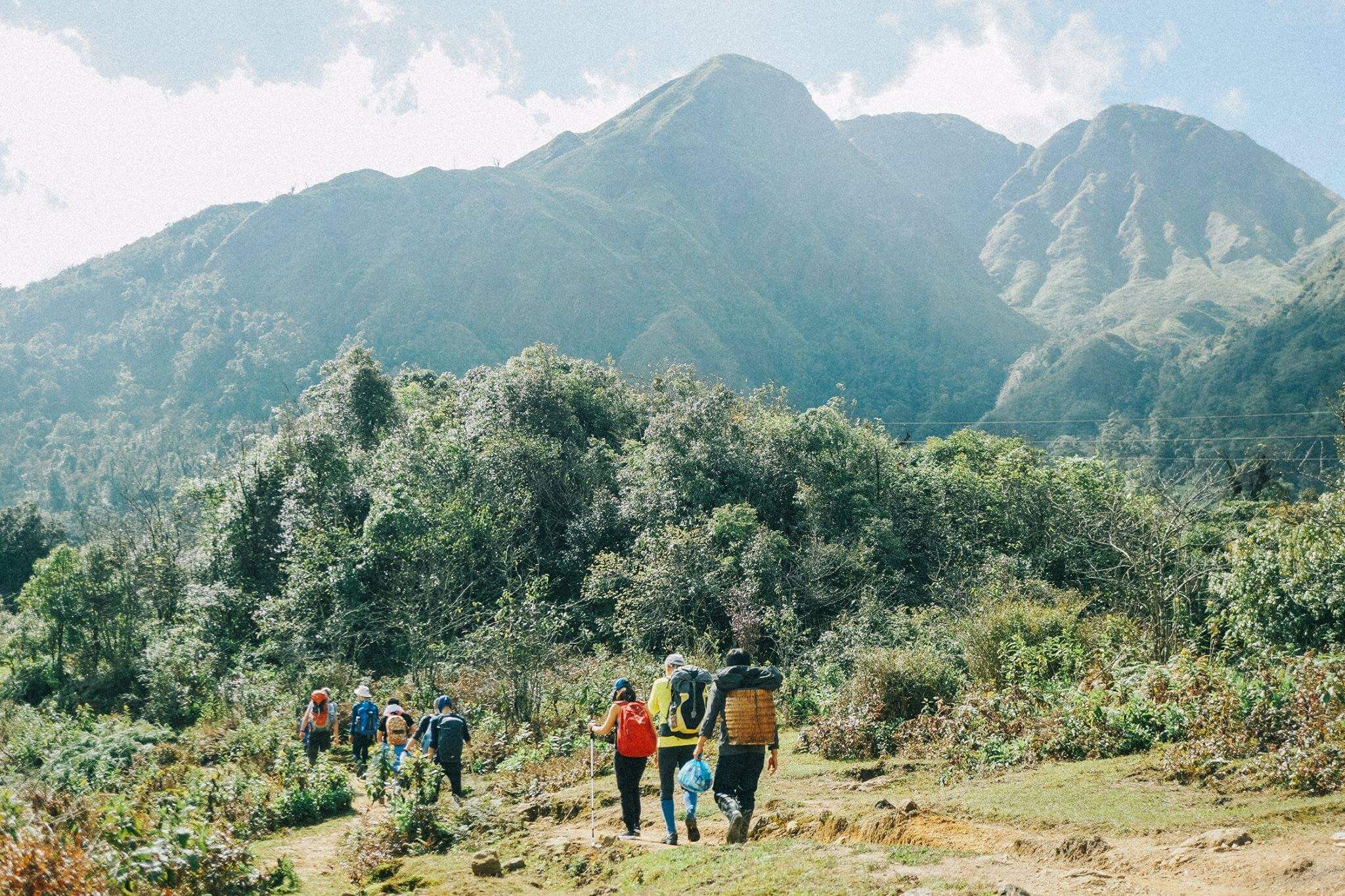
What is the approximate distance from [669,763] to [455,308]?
146302 millimetres

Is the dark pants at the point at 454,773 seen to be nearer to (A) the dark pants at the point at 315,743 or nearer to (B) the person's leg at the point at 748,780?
(A) the dark pants at the point at 315,743

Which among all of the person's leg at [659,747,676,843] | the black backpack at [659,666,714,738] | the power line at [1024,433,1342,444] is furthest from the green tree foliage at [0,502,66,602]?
the power line at [1024,433,1342,444]

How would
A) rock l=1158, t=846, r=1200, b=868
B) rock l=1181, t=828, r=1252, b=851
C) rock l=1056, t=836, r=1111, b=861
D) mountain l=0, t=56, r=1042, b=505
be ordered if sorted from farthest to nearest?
mountain l=0, t=56, r=1042, b=505 < rock l=1056, t=836, r=1111, b=861 < rock l=1181, t=828, r=1252, b=851 < rock l=1158, t=846, r=1200, b=868

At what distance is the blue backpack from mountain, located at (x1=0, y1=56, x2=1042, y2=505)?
107 metres

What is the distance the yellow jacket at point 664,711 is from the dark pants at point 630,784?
18.0 inches

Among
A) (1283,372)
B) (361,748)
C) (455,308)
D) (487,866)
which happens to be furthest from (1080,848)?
(455,308)

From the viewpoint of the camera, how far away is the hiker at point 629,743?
900 centimetres

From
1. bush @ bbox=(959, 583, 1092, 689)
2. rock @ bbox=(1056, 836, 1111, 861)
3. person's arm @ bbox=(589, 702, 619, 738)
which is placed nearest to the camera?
rock @ bbox=(1056, 836, 1111, 861)

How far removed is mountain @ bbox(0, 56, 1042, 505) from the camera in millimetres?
136000

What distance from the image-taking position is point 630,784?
921cm

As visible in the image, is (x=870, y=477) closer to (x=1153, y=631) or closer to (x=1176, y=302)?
(x=1153, y=631)

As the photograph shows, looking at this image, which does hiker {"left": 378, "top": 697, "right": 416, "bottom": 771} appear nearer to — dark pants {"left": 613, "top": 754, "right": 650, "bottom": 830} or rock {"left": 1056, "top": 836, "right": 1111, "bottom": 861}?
dark pants {"left": 613, "top": 754, "right": 650, "bottom": 830}

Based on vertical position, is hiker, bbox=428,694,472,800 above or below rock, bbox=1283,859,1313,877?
above

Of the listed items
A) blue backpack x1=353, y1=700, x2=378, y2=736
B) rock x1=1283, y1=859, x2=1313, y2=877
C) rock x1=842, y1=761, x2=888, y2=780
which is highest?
blue backpack x1=353, y1=700, x2=378, y2=736
